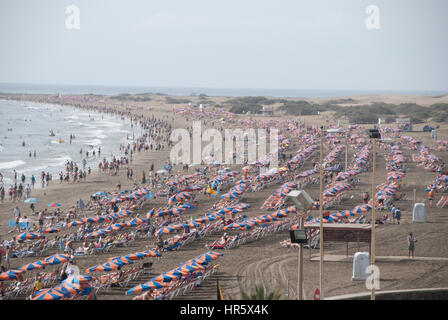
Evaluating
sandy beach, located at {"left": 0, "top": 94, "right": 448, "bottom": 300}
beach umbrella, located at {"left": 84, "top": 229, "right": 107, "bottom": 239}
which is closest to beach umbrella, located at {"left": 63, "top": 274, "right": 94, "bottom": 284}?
sandy beach, located at {"left": 0, "top": 94, "right": 448, "bottom": 300}

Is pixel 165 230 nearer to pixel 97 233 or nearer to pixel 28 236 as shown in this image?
pixel 97 233

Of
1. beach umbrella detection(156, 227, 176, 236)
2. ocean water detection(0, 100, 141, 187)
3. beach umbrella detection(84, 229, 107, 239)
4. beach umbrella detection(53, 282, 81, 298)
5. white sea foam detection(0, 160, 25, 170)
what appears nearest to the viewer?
beach umbrella detection(53, 282, 81, 298)

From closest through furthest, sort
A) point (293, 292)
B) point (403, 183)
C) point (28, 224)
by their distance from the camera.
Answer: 1. point (293, 292)
2. point (28, 224)
3. point (403, 183)

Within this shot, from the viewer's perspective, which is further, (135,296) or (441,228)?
(441,228)

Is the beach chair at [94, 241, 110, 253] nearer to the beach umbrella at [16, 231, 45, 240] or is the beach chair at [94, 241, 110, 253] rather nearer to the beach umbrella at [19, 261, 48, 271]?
the beach umbrella at [16, 231, 45, 240]

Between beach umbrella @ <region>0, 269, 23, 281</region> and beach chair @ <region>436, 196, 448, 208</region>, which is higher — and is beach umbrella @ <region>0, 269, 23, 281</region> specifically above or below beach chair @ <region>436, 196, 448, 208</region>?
below

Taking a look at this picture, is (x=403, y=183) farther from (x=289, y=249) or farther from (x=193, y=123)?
(x=193, y=123)

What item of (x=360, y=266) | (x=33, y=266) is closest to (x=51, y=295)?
(x=33, y=266)
